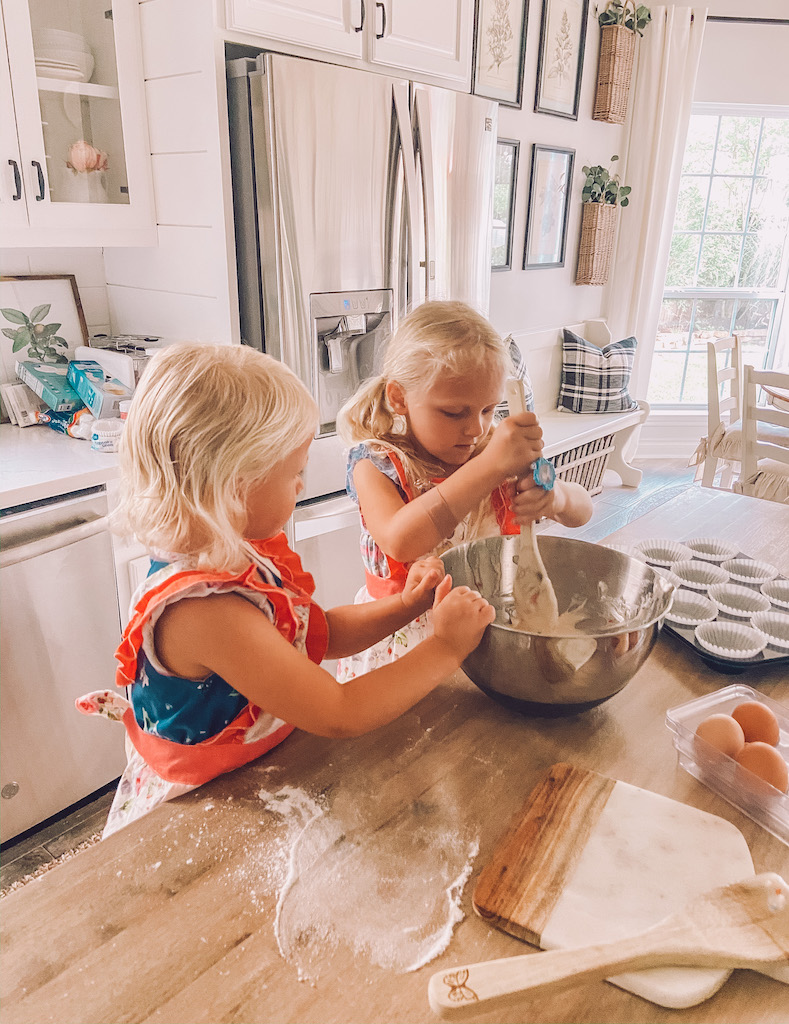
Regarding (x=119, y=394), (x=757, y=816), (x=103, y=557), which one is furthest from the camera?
(x=119, y=394)

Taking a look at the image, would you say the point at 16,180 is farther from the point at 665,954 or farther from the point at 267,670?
the point at 665,954

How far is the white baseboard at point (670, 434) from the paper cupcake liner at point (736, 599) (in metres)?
3.87

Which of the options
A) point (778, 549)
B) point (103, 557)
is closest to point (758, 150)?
point (778, 549)

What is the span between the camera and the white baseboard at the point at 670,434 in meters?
4.73

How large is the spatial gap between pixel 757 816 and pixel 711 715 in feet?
0.43

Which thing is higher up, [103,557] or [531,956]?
[531,956]

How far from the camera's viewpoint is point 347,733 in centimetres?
73

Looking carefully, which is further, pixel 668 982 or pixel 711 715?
pixel 711 715

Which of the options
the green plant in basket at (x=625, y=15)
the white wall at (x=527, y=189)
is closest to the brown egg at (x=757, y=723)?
the white wall at (x=527, y=189)

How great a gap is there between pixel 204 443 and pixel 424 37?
78.4 inches

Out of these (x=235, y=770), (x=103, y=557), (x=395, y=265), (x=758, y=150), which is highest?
(x=758, y=150)

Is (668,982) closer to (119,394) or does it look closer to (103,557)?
(103,557)

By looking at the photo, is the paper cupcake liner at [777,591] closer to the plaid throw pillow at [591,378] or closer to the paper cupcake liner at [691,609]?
the paper cupcake liner at [691,609]

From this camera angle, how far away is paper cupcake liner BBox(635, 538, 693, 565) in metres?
1.17
